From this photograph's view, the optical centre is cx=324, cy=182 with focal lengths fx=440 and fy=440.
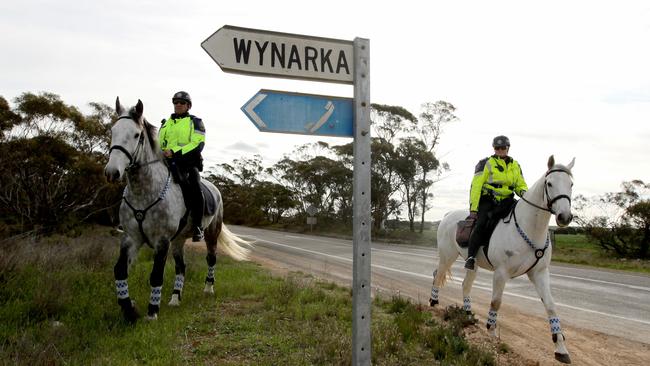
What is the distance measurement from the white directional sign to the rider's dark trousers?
3569 mm

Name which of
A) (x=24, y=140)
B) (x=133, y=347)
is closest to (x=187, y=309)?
(x=133, y=347)

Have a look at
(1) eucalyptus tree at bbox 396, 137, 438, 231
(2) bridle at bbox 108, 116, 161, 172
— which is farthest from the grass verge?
(1) eucalyptus tree at bbox 396, 137, 438, 231

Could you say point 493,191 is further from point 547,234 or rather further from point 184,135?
point 184,135

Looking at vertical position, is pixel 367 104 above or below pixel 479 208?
above

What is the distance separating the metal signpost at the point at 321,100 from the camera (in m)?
3.10

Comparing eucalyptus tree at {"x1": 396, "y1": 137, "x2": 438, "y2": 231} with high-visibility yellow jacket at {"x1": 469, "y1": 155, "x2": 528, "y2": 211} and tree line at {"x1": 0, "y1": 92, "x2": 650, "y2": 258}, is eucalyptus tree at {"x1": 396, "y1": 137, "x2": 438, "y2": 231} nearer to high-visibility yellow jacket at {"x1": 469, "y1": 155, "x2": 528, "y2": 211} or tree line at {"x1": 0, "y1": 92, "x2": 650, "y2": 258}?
tree line at {"x1": 0, "y1": 92, "x2": 650, "y2": 258}

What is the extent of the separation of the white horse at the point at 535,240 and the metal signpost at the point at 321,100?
280cm

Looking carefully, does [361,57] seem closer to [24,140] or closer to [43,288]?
[43,288]

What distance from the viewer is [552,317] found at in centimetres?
495

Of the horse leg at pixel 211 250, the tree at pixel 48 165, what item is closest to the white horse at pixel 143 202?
the horse leg at pixel 211 250

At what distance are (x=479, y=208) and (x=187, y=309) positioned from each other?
4295 millimetres

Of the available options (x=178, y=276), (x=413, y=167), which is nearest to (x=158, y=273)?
(x=178, y=276)

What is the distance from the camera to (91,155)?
21.2m

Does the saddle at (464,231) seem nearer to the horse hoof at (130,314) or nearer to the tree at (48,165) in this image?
the horse hoof at (130,314)
